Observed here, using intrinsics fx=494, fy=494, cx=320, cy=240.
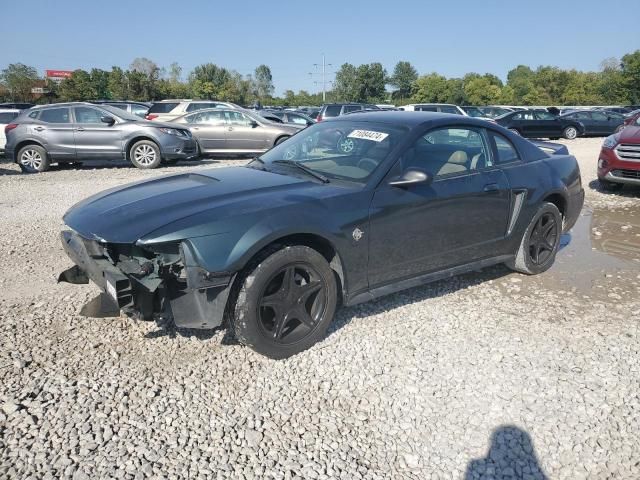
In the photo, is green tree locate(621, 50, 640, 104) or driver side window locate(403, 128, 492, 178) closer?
driver side window locate(403, 128, 492, 178)

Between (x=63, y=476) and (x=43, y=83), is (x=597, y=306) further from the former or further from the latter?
(x=43, y=83)

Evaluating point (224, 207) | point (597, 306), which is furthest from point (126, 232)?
point (597, 306)

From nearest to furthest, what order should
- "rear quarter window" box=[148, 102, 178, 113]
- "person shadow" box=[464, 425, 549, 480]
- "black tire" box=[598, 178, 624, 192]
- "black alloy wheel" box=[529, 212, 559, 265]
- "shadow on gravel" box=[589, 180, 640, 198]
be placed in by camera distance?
"person shadow" box=[464, 425, 549, 480] → "black alloy wheel" box=[529, 212, 559, 265] → "shadow on gravel" box=[589, 180, 640, 198] → "black tire" box=[598, 178, 624, 192] → "rear quarter window" box=[148, 102, 178, 113]

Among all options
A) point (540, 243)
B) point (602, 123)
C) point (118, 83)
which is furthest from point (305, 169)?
point (118, 83)

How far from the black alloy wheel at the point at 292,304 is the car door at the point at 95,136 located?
9.61 m

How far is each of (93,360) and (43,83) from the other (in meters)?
62.7

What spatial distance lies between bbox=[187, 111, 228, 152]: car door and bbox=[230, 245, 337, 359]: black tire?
1127cm

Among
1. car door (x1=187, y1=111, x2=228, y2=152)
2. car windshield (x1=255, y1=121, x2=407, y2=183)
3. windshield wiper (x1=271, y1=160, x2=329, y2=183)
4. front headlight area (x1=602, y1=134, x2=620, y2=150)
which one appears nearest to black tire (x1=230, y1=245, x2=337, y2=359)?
windshield wiper (x1=271, y1=160, x2=329, y2=183)

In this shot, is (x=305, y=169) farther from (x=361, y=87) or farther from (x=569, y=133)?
(x=361, y=87)

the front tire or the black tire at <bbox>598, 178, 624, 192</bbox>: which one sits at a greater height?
the front tire

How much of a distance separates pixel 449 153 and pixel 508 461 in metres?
2.51

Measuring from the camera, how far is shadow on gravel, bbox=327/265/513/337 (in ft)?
12.7

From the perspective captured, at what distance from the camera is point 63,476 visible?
221cm

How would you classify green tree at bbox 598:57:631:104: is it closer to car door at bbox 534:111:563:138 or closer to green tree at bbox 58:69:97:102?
car door at bbox 534:111:563:138
